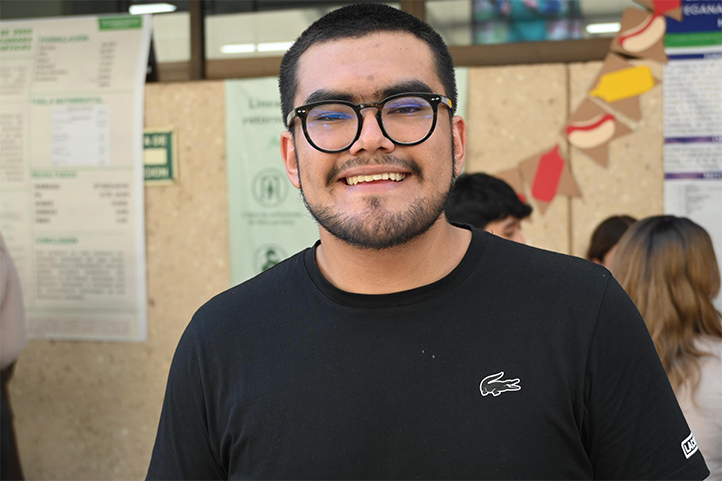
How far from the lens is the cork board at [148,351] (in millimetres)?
3756

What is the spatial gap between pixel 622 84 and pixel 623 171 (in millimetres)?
412

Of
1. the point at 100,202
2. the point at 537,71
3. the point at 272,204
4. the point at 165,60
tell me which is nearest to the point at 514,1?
the point at 537,71

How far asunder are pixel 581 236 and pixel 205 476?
96.8 inches

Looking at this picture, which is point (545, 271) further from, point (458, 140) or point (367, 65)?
point (367, 65)

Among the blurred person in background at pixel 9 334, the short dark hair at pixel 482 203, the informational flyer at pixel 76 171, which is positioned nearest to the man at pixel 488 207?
the short dark hair at pixel 482 203

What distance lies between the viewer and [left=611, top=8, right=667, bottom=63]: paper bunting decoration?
10.5 ft

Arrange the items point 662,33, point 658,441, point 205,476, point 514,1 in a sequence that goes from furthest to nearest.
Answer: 1. point 514,1
2. point 662,33
3. point 205,476
4. point 658,441

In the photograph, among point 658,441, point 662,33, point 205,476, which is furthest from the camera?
point 662,33

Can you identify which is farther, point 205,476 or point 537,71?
point 537,71

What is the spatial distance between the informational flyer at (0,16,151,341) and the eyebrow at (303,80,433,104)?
2.71 m

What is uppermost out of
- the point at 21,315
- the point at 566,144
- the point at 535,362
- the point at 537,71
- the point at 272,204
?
the point at 537,71

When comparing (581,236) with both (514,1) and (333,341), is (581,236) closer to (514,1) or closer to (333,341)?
(514,1)

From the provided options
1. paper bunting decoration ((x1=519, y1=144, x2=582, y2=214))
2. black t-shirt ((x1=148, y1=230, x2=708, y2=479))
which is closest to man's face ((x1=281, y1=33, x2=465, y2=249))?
black t-shirt ((x1=148, y1=230, x2=708, y2=479))

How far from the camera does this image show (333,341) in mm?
1300
